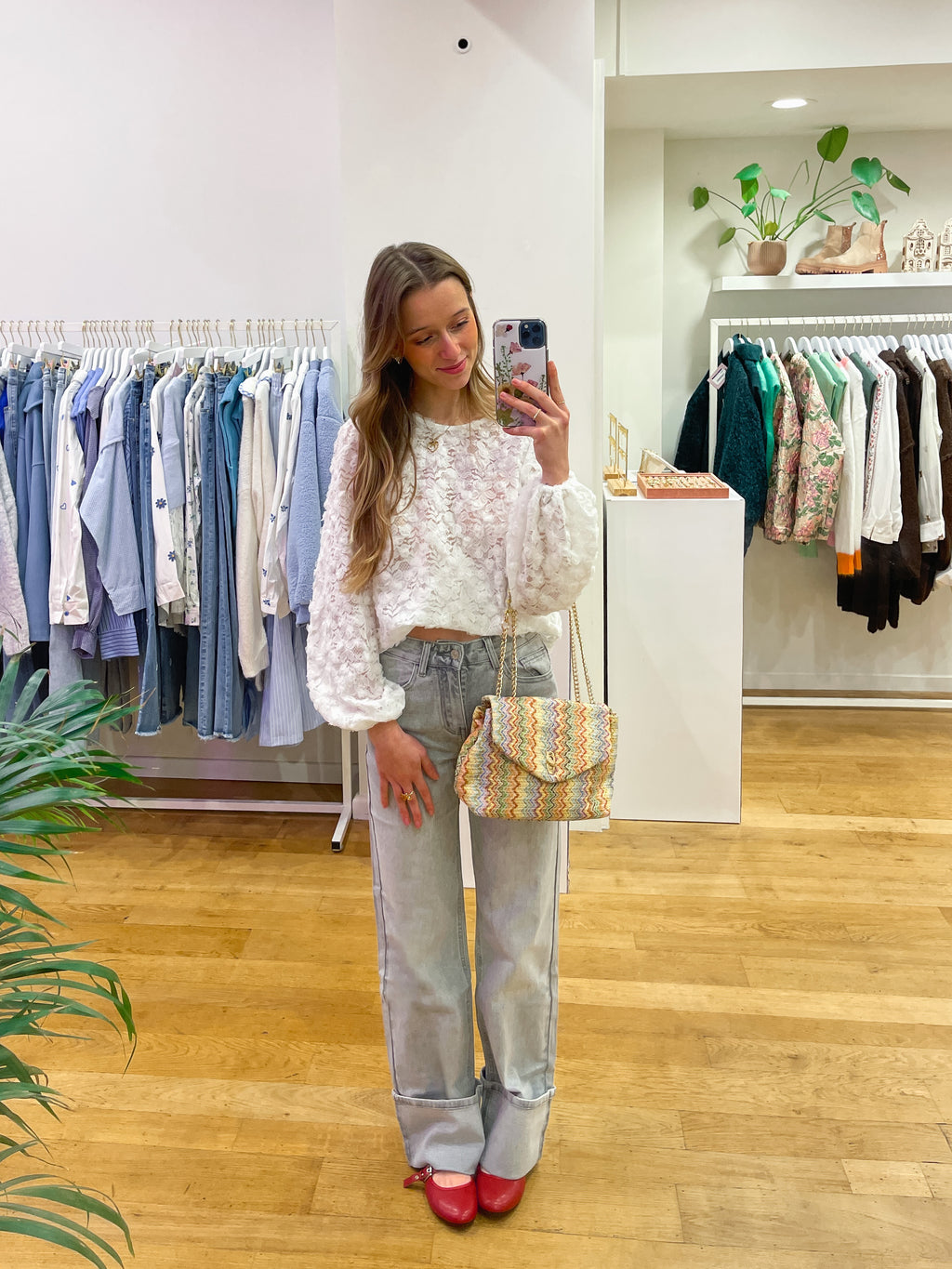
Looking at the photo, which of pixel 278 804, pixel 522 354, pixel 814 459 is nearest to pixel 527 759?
pixel 522 354

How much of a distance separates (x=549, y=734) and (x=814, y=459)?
2.30 metres

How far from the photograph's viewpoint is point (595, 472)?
2.46 meters

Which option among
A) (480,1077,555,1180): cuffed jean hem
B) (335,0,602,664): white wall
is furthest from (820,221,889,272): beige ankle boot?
(480,1077,555,1180): cuffed jean hem

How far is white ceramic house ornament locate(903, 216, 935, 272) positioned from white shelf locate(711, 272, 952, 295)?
56mm

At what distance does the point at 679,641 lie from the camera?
2713mm

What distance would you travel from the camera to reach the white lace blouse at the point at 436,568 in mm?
1328

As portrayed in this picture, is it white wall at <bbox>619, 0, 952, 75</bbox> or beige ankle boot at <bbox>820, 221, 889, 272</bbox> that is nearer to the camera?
white wall at <bbox>619, 0, 952, 75</bbox>

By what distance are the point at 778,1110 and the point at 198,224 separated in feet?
9.08

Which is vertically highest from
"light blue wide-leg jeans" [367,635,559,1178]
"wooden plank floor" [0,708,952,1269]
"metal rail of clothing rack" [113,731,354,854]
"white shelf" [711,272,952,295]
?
"white shelf" [711,272,952,295]

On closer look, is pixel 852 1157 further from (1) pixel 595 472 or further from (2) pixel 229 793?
(2) pixel 229 793

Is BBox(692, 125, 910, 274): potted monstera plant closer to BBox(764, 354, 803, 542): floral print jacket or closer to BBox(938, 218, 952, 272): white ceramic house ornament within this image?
BBox(938, 218, 952, 272): white ceramic house ornament

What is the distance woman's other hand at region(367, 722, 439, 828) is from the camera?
137 centimetres

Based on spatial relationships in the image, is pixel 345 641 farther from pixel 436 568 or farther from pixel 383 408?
pixel 383 408

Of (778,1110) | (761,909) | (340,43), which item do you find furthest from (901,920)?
(340,43)
